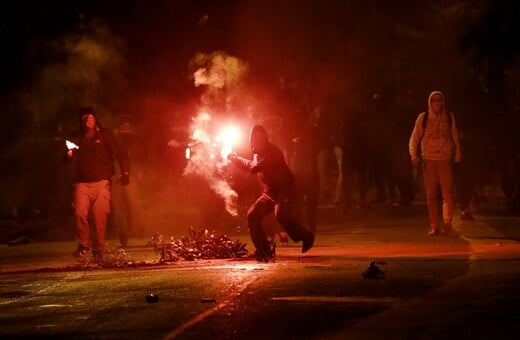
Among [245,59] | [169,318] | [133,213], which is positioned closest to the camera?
[169,318]

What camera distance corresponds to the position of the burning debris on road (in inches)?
588

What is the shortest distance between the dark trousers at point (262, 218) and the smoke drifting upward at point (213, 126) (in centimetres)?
138

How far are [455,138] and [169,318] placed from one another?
30.7ft

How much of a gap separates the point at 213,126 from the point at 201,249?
246cm

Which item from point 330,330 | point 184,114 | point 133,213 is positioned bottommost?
point 330,330

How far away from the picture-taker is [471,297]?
1016 cm

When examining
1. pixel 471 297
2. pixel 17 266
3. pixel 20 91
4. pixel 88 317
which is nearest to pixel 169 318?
pixel 88 317

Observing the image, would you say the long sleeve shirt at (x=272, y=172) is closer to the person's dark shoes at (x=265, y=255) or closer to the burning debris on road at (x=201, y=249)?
the person's dark shoes at (x=265, y=255)

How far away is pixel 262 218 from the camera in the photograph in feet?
46.8

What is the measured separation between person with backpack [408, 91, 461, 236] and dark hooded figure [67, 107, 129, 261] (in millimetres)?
4889

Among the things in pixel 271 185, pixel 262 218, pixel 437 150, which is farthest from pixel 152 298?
pixel 437 150

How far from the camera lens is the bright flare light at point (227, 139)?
605 inches

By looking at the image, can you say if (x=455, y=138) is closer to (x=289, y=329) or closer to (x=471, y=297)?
(x=471, y=297)

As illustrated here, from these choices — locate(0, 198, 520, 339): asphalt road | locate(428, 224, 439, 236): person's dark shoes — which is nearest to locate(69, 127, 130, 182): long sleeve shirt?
locate(0, 198, 520, 339): asphalt road
